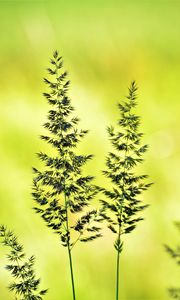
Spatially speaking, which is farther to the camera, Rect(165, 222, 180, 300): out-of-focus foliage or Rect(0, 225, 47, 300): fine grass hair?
Rect(0, 225, 47, 300): fine grass hair

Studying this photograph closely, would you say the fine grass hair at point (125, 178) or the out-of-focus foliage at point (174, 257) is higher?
the fine grass hair at point (125, 178)

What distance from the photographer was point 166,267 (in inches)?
199

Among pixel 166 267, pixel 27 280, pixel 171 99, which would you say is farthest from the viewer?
pixel 171 99

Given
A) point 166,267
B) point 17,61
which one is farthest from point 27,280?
point 17,61

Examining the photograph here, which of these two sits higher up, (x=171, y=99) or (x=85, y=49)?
(x=85, y=49)

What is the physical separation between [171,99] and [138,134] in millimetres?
2367

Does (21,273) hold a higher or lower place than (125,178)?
lower

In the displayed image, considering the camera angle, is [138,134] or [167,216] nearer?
[138,134]

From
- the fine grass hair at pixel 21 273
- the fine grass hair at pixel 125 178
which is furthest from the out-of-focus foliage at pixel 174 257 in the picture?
the fine grass hair at pixel 21 273

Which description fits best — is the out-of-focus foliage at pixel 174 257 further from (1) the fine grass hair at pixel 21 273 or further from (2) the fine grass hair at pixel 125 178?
(1) the fine grass hair at pixel 21 273

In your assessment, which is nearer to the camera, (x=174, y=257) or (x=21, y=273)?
(x=174, y=257)

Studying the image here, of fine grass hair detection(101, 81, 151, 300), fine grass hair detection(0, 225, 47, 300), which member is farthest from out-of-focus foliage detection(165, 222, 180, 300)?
fine grass hair detection(0, 225, 47, 300)

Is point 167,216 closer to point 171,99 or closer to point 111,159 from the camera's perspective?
point 171,99

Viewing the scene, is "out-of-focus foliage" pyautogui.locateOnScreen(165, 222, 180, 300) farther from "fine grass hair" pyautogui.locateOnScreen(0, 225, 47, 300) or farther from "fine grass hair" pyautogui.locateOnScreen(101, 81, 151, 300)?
"fine grass hair" pyautogui.locateOnScreen(0, 225, 47, 300)
